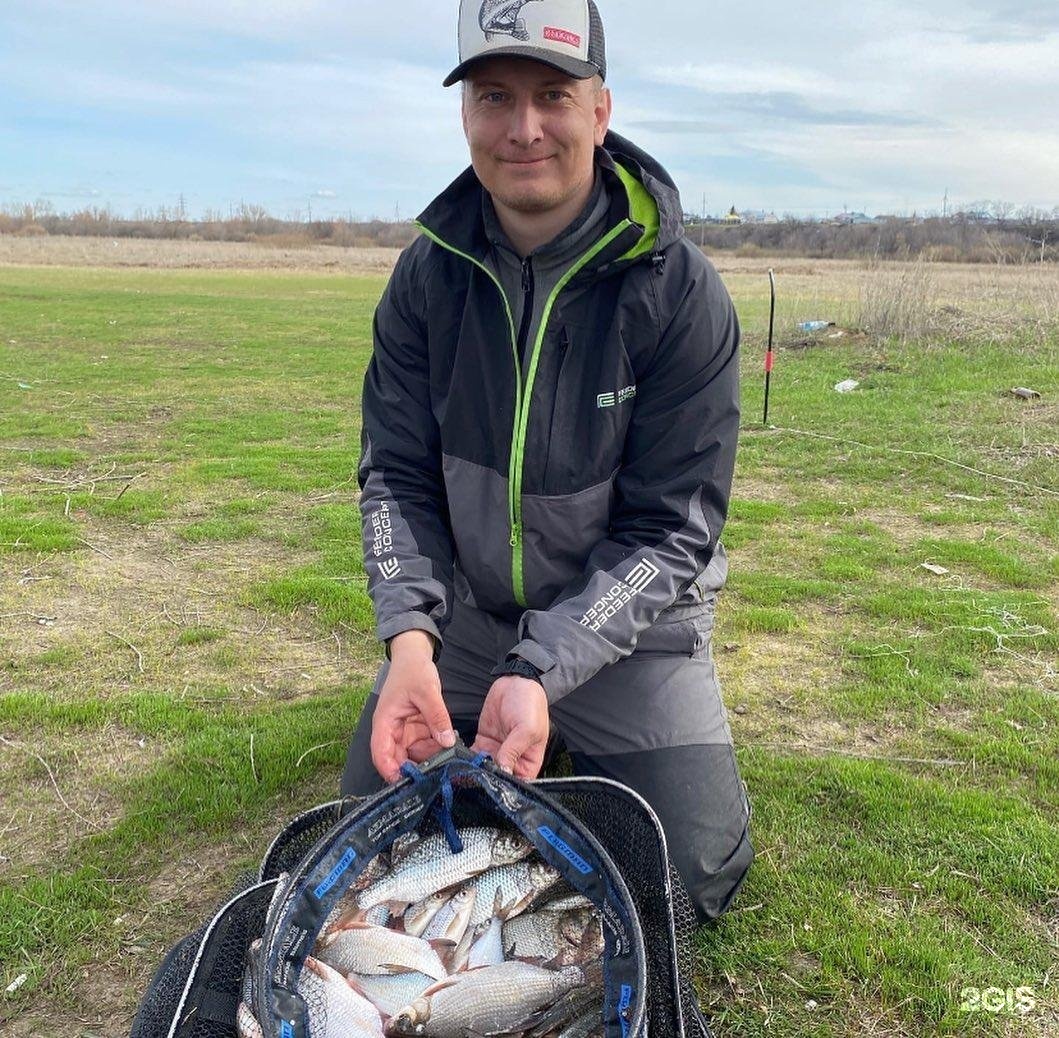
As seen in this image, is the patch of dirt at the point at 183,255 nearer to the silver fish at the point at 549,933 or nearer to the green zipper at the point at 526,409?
the green zipper at the point at 526,409

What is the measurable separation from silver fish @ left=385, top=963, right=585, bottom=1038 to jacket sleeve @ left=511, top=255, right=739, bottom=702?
0.84 metres

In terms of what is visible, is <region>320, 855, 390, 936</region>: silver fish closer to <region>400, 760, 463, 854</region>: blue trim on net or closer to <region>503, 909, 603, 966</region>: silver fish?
<region>400, 760, 463, 854</region>: blue trim on net

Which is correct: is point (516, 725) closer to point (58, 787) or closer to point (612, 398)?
point (612, 398)

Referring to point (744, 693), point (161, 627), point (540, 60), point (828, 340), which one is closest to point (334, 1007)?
point (540, 60)

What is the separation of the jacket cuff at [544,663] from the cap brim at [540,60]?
142 centimetres

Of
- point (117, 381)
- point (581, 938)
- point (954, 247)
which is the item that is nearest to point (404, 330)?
point (581, 938)

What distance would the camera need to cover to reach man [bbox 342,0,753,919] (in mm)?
2527

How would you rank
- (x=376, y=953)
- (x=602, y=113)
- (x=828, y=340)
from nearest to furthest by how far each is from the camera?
(x=376, y=953), (x=602, y=113), (x=828, y=340)

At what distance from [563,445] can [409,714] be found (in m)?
0.85

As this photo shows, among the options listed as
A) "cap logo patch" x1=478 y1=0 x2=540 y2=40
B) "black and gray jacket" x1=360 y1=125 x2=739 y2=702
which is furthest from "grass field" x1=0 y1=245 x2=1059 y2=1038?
Answer: "cap logo patch" x1=478 y1=0 x2=540 y2=40

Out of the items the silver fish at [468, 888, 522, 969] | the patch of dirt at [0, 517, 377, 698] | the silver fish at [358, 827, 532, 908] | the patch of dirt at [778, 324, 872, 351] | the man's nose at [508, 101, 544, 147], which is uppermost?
the man's nose at [508, 101, 544, 147]

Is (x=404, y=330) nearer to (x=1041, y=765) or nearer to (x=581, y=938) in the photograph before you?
(x=581, y=938)

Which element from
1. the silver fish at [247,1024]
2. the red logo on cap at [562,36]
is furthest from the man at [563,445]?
the silver fish at [247,1024]

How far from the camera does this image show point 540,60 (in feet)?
7.94
